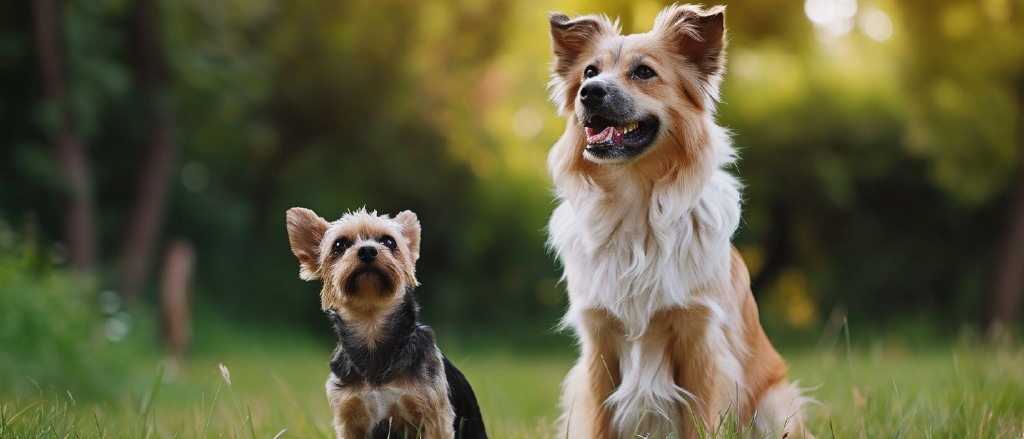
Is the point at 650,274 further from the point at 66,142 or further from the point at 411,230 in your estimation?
the point at 66,142

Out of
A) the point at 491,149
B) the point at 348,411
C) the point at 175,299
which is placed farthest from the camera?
the point at 491,149

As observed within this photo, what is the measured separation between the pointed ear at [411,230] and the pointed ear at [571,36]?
1068 millimetres

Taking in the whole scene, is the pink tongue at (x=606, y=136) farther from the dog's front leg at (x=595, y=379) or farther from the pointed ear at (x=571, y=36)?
the dog's front leg at (x=595, y=379)

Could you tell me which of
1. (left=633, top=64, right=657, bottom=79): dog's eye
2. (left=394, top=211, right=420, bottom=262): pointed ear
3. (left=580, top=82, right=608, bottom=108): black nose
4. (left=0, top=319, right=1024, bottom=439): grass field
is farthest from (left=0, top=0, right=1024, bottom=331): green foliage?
(left=394, top=211, right=420, bottom=262): pointed ear

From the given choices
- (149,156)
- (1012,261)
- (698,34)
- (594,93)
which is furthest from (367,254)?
(1012,261)

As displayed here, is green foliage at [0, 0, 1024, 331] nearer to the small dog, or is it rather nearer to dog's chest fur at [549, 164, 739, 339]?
dog's chest fur at [549, 164, 739, 339]

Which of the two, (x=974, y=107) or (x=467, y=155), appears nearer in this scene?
(x=974, y=107)

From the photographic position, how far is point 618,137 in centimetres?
351

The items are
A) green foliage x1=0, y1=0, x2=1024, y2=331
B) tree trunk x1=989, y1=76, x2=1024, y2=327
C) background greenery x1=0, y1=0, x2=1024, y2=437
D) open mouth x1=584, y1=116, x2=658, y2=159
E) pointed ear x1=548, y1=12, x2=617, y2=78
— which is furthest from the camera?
tree trunk x1=989, y1=76, x2=1024, y2=327

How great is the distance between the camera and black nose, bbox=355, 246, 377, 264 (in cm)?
297

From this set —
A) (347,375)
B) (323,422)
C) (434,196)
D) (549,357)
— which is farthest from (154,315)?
(347,375)

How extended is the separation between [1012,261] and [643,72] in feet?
35.7

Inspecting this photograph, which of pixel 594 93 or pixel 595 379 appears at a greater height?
pixel 594 93

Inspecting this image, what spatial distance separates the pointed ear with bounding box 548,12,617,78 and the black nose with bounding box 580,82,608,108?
0.39 m
